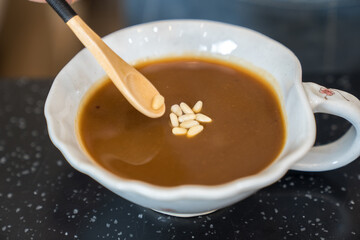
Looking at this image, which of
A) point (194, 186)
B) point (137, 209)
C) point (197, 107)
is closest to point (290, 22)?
point (197, 107)

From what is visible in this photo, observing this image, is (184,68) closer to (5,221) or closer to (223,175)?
(223,175)

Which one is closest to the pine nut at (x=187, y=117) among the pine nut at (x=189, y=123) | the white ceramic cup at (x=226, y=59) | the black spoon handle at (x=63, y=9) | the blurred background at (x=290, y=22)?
the pine nut at (x=189, y=123)

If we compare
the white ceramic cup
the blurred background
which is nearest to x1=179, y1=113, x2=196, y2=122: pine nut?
the white ceramic cup

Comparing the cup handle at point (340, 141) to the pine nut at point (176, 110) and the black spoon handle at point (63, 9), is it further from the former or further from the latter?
the black spoon handle at point (63, 9)

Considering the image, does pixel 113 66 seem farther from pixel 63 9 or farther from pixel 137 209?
pixel 137 209

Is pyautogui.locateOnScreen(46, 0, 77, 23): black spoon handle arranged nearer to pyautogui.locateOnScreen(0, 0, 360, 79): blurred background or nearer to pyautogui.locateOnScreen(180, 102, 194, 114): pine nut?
pyautogui.locateOnScreen(180, 102, 194, 114): pine nut
